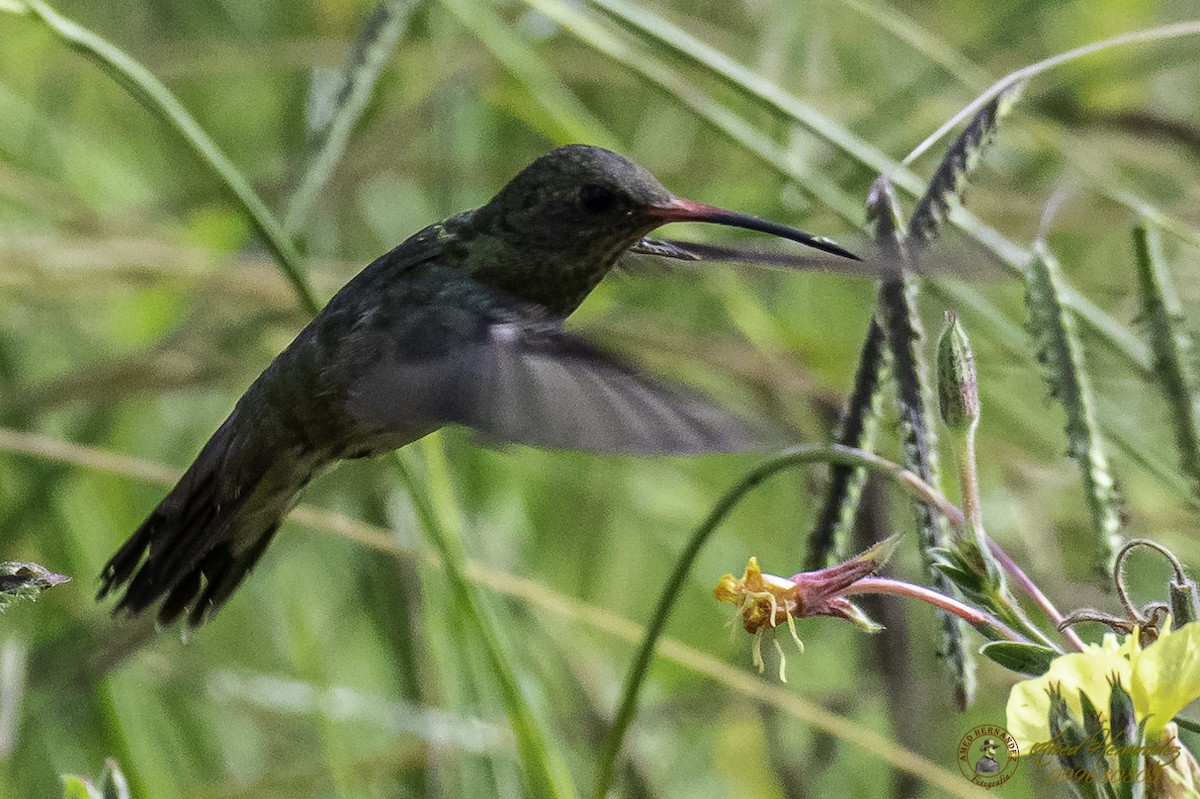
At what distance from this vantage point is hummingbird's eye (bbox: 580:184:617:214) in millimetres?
989

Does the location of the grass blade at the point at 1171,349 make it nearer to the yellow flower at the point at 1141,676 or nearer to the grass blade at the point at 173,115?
the yellow flower at the point at 1141,676

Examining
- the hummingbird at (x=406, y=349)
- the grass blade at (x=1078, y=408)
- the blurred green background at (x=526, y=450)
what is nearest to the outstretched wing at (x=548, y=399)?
the hummingbird at (x=406, y=349)

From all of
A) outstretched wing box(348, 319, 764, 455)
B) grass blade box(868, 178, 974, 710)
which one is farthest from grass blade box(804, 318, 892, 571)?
outstretched wing box(348, 319, 764, 455)

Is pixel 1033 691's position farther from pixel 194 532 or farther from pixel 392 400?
pixel 194 532

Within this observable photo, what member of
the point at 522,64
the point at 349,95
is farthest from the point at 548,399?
the point at 522,64

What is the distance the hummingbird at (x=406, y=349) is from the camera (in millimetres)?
862

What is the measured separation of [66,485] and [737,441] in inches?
55.9

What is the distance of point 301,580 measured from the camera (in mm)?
2141

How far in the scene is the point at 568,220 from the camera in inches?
40.1

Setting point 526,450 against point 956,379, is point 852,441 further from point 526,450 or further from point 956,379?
point 526,450

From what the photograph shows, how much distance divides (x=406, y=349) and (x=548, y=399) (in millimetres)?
247

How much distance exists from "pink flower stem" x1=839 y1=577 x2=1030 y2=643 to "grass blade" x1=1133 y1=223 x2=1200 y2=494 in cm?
28

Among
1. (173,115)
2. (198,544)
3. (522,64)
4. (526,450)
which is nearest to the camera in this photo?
(173,115)

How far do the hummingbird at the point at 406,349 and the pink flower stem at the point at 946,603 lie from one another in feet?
0.74
